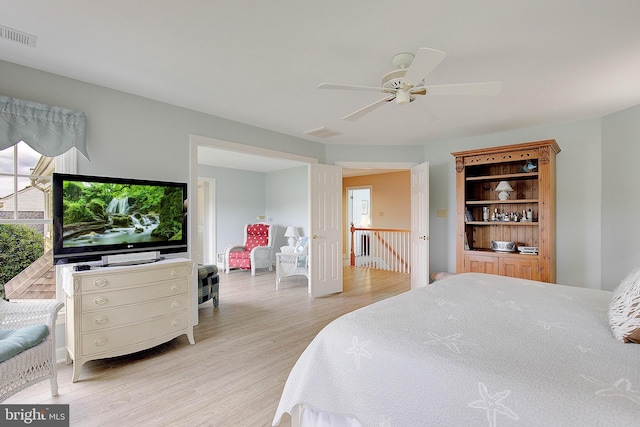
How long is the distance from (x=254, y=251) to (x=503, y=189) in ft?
14.2

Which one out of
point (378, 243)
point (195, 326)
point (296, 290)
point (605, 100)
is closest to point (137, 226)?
point (195, 326)

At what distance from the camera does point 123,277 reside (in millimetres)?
2391

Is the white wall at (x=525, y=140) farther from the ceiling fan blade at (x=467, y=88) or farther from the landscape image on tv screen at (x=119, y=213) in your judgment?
the ceiling fan blade at (x=467, y=88)

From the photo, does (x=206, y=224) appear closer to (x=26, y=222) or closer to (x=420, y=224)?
(x=26, y=222)

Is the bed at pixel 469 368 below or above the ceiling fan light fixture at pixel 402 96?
below

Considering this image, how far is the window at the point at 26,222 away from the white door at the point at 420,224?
4.03 m

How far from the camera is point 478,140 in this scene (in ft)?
14.4

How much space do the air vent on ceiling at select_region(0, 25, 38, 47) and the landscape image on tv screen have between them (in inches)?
37.8

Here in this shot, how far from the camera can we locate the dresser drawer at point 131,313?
2.25 meters

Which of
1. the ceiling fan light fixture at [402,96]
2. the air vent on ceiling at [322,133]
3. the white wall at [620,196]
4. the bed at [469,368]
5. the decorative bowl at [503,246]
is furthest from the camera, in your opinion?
the air vent on ceiling at [322,133]

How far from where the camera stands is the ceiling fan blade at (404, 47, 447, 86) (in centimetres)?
155

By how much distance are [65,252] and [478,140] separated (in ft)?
16.1

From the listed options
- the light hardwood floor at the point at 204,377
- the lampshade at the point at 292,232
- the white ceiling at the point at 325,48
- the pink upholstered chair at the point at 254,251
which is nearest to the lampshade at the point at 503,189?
the white ceiling at the point at 325,48

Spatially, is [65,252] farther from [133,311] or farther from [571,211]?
[571,211]
